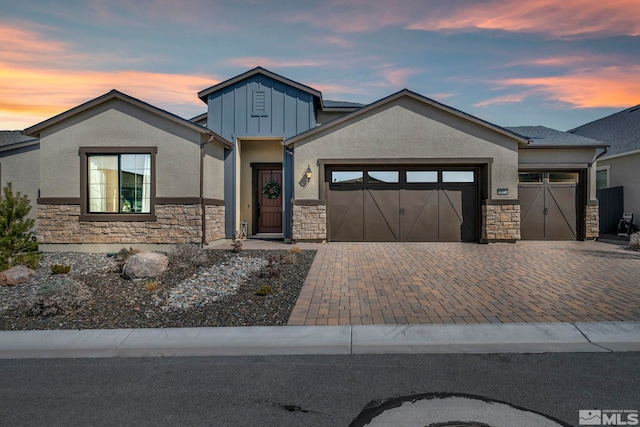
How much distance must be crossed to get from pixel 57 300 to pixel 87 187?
833 cm

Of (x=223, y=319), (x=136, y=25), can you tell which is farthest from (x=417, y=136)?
(x=223, y=319)

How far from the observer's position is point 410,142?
47.0ft

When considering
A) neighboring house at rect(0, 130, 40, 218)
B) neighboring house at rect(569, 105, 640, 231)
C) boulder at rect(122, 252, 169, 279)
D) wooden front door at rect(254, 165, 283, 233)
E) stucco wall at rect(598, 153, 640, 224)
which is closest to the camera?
boulder at rect(122, 252, 169, 279)

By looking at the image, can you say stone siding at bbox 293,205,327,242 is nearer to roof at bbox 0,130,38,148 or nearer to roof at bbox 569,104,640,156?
roof at bbox 0,130,38,148

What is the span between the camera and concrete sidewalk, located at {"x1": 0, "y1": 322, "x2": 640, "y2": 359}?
4.52m

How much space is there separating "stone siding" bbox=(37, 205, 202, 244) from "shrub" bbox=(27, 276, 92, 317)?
20.5ft

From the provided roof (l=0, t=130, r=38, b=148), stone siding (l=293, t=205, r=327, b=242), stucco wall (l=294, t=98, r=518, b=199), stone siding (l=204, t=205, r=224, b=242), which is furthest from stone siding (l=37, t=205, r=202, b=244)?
roof (l=0, t=130, r=38, b=148)

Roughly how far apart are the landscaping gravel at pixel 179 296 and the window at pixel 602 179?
58.9ft

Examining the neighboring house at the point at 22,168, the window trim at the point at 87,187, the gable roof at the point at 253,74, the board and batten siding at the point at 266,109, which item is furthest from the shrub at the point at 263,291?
the neighboring house at the point at 22,168

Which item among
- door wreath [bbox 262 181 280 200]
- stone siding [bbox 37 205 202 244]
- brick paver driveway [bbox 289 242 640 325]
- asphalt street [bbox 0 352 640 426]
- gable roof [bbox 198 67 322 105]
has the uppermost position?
gable roof [bbox 198 67 322 105]

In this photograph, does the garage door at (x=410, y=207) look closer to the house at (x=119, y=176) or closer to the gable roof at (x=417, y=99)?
the gable roof at (x=417, y=99)

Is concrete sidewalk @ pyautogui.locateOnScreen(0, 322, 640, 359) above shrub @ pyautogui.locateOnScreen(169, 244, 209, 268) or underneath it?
underneath

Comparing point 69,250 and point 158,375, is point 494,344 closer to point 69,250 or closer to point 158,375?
point 158,375

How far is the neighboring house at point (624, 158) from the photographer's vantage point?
17156 millimetres
